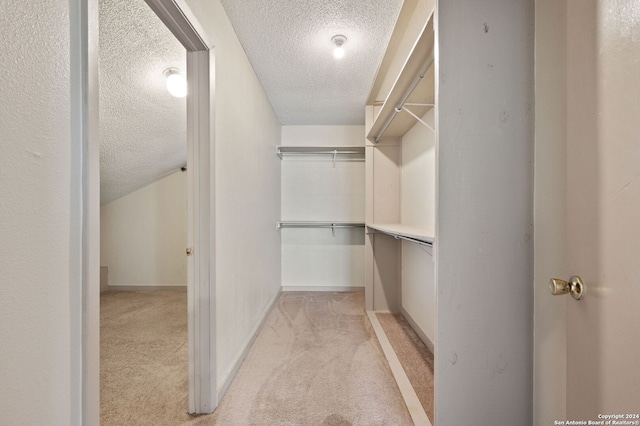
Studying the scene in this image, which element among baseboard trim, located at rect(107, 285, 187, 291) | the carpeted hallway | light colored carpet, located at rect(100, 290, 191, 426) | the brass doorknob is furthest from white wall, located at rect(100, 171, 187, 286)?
the brass doorknob

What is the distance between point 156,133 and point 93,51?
2.16m

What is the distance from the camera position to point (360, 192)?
3889 mm

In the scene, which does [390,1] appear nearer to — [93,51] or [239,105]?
[239,105]

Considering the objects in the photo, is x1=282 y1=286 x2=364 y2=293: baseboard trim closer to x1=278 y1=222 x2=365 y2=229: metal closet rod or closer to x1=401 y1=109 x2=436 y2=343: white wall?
x1=278 y1=222 x2=365 y2=229: metal closet rod

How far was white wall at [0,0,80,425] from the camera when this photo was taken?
1.90 ft

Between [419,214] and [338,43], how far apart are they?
4.85 ft

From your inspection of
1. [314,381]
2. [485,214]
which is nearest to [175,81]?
[485,214]

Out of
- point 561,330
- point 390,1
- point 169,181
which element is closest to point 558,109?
point 561,330

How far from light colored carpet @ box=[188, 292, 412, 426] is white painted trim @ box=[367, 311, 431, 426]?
38 mm

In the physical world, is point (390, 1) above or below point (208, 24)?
above

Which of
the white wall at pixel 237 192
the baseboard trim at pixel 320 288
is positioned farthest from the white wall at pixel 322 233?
the white wall at pixel 237 192

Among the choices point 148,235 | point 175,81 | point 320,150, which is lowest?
point 148,235

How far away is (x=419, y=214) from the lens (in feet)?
8.25

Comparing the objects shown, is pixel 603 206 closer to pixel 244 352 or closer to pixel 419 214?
pixel 419 214
